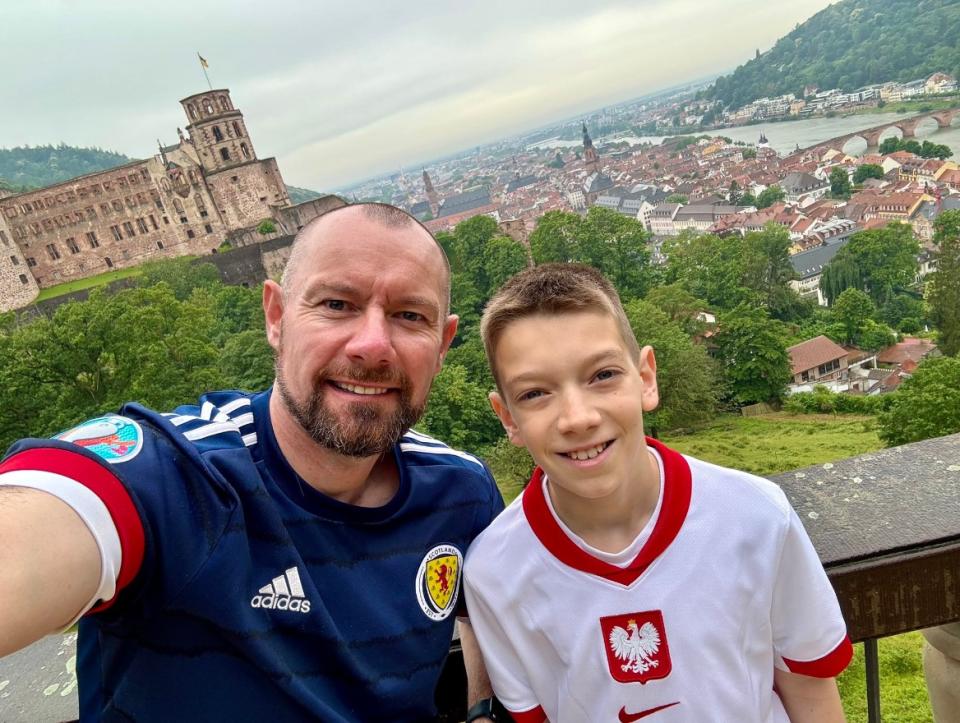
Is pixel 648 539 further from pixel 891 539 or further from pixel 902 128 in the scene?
pixel 902 128

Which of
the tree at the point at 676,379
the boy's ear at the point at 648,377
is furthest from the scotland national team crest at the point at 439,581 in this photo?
the tree at the point at 676,379

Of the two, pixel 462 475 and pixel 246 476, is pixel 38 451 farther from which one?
pixel 462 475

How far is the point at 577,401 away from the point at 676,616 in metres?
0.48

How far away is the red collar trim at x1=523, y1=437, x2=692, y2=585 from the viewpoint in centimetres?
133

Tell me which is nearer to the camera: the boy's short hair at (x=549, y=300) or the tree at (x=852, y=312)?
the boy's short hair at (x=549, y=300)

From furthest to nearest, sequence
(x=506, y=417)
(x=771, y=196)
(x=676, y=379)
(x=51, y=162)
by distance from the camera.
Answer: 1. (x=51, y=162)
2. (x=771, y=196)
3. (x=676, y=379)
4. (x=506, y=417)

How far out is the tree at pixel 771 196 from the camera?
67500mm

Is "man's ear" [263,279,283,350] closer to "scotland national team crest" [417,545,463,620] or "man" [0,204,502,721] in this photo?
"man" [0,204,502,721]

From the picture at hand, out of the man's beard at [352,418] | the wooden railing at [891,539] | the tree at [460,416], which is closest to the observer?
the wooden railing at [891,539]

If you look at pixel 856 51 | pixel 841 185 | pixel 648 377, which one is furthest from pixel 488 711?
pixel 856 51

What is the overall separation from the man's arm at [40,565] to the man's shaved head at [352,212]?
2.82 ft

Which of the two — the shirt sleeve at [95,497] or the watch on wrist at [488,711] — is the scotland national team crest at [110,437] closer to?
the shirt sleeve at [95,497]

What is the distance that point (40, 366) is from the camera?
14.5 meters

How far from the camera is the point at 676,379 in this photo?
2098 centimetres
